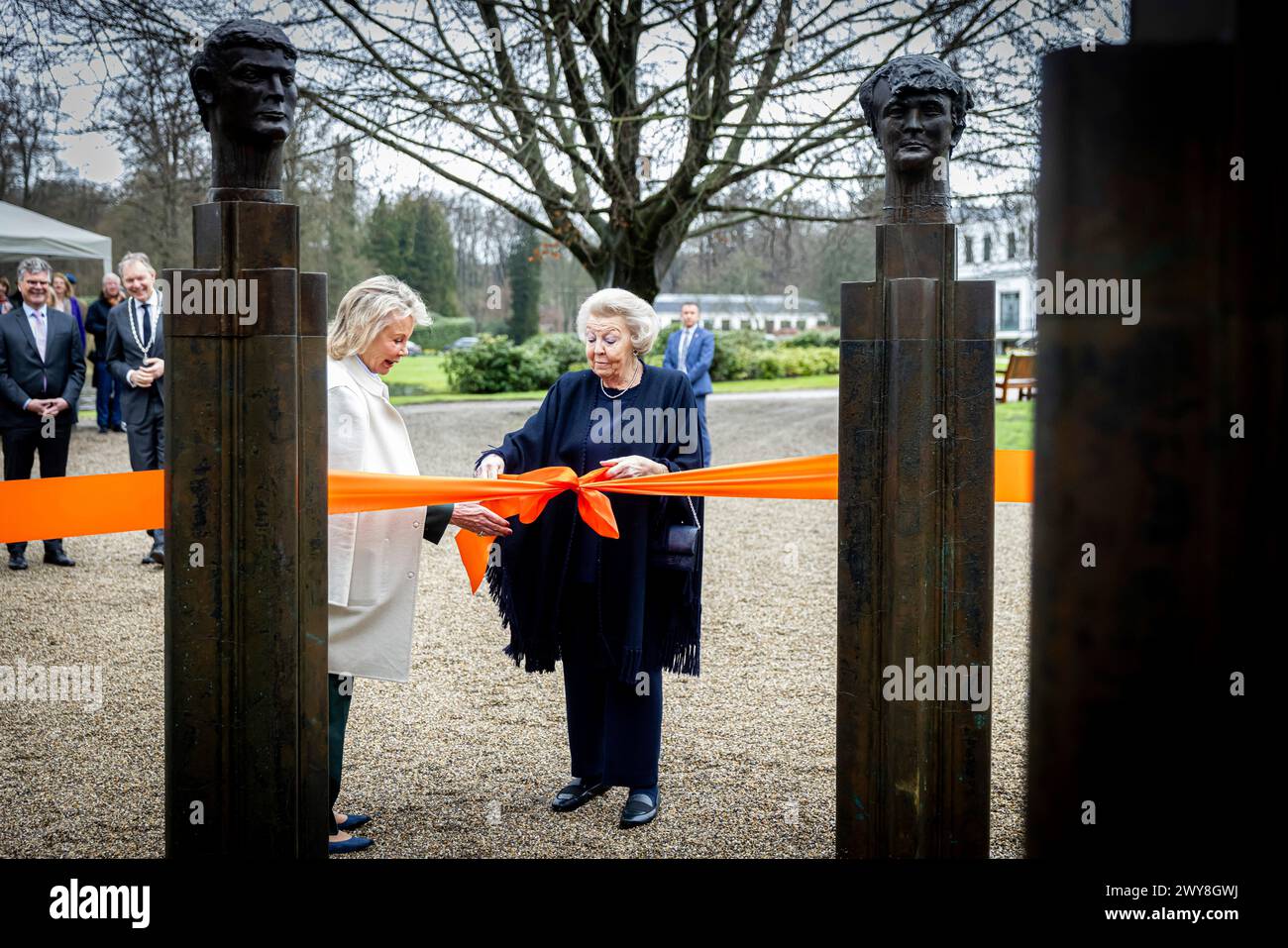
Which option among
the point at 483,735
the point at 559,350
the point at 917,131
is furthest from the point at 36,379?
the point at 559,350

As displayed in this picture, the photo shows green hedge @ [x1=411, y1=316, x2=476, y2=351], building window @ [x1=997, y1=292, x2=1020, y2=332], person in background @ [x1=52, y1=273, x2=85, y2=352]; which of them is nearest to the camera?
person in background @ [x1=52, y1=273, x2=85, y2=352]

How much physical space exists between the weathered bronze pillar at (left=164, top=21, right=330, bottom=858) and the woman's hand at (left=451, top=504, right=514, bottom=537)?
37.5 inches

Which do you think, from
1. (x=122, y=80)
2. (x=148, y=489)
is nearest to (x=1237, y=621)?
(x=148, y=489)

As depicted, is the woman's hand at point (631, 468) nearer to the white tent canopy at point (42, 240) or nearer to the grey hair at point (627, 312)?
the grey hair at point (627, 312)

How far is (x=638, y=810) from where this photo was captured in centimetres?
452

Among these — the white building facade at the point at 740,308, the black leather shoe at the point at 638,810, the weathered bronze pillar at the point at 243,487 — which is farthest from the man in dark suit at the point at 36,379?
the white building facade at the point at 740,308

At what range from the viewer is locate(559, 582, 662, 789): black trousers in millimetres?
4602

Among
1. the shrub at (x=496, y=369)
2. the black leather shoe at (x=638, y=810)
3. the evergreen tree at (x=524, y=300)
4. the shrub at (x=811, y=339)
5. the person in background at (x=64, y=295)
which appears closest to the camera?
the black leather shoe at (x=638, y=810)

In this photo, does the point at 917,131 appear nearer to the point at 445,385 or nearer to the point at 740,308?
the point at 445,385

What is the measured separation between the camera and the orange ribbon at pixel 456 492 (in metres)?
4.14

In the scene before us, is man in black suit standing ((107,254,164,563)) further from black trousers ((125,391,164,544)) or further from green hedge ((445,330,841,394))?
green hedge ((445,330,841,394))

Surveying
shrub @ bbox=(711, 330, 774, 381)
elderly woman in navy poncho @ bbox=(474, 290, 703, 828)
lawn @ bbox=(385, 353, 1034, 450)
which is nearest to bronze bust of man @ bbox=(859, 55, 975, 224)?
elderly woman in navy poncho @ bbox=(474, 290, 703, 828)

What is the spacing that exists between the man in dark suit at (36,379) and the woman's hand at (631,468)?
6.27 m

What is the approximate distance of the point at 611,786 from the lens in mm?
4844
